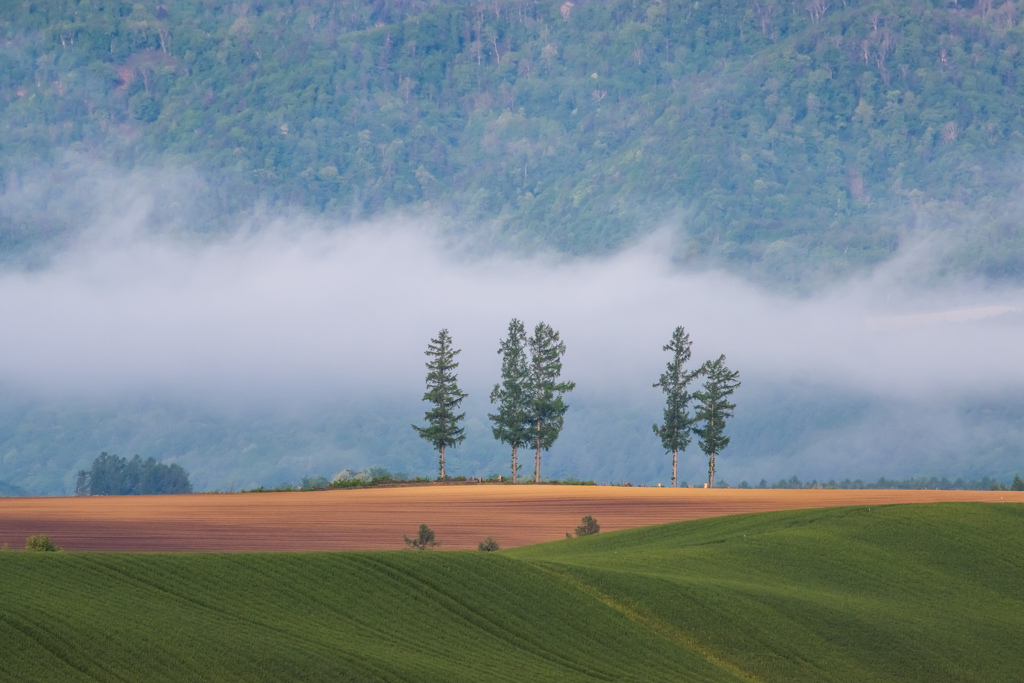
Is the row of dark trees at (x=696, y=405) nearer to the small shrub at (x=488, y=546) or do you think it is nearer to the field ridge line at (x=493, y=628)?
the small shrub at (x=488, y=546)

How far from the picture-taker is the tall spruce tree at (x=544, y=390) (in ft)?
414

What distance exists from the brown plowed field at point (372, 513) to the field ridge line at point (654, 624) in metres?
16.1

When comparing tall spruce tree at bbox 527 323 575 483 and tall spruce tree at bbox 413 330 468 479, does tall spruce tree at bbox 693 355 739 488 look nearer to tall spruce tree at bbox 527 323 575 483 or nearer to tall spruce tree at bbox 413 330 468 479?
tall spruce tree at bbox 527 323 575 483

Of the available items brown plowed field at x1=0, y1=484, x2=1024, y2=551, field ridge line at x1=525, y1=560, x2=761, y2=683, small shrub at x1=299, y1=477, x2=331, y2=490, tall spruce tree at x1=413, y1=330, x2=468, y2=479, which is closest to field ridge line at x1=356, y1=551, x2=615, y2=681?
field ridge line at x1=525, y1=560, x2=761, y2=683

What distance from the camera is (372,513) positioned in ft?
271

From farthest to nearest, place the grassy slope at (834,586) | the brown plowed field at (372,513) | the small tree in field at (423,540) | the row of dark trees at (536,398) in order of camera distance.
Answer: the row of dark trees at (536,398) → the brown plowed field at (372,513) → the small tree in field at (423,540) → the grassy slope at (834,586)

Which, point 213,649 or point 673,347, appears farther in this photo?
point 673,347

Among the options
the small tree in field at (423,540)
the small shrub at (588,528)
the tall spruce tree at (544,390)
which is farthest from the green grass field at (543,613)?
the tall spruce tree at (544,390)

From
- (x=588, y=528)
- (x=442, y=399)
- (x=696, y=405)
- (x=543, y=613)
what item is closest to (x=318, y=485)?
(x=442, y=399)

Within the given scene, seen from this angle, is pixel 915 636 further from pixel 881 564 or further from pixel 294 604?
pixel 294 604

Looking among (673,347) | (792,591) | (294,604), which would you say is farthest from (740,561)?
(673,347)

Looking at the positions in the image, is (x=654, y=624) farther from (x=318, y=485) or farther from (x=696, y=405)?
(x=318, y=485)

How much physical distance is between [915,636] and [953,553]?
14433mm

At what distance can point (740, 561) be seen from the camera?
189 feet
